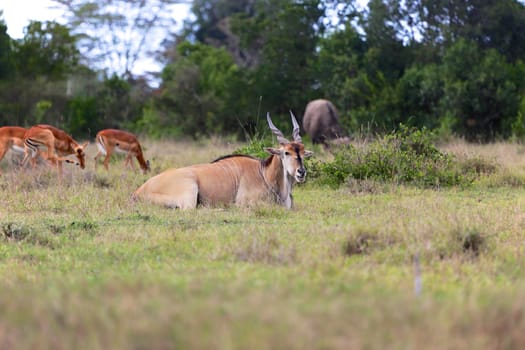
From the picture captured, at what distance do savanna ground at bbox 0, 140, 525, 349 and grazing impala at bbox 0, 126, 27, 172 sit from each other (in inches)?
78.7

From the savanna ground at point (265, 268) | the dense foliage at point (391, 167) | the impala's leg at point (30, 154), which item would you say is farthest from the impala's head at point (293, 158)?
the impala's leg at point (30, 154)

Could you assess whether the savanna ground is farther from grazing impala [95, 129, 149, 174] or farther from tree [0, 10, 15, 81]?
tree [0, 10, 15, 81]

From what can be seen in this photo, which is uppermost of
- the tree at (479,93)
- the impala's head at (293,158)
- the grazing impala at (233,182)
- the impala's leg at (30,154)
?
the tree at (479,93)

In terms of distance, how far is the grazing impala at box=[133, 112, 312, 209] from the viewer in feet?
29.8

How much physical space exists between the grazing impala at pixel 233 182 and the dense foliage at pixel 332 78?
12.8 m

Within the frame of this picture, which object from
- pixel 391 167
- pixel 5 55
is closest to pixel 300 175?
pixel 391 167

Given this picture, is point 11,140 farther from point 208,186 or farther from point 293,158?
point 293,158

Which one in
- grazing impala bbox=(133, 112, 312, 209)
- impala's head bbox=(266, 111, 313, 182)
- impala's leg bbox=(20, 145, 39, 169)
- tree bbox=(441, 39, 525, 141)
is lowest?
impala's leg bbox=(20, 145, 39, 169)

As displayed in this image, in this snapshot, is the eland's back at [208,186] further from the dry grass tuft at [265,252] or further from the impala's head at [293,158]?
the dry grass tuft at [265,252]

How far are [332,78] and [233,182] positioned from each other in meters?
16.9

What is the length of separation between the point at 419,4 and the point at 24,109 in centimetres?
1219

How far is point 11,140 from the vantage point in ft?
44.9

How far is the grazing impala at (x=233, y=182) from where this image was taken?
909 cm

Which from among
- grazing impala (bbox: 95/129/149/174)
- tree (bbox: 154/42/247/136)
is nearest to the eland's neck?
grazing impala (bbox: 95/129/149/174)
